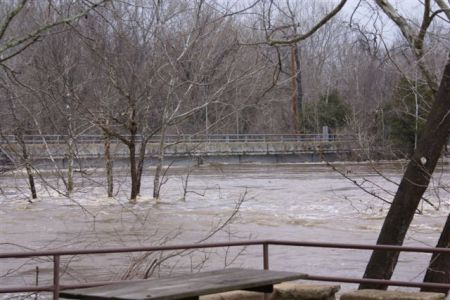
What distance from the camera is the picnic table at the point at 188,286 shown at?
4.94 meters

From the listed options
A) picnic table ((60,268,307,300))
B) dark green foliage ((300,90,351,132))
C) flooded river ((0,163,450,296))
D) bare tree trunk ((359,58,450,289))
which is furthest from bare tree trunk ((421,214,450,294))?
dark green foliage ((300,90,351,132))

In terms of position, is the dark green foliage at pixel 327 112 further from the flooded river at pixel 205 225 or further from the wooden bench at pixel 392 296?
the wooden bench at pixel 392 296

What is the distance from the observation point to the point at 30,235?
Answer: 68.3 feet

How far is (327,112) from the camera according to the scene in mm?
71312

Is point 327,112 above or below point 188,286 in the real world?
above

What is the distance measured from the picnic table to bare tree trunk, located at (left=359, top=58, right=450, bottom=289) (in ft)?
10.1

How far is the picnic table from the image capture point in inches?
194

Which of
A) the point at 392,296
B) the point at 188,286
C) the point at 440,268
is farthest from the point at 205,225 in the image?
the point at 188,286

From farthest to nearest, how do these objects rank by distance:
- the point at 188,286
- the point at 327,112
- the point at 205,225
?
1. the point at 327,112
2. the point at 205,225
3. the point at 188,286

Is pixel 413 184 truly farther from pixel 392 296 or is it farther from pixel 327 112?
pixel 327 112

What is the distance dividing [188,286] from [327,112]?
66772 millimetres

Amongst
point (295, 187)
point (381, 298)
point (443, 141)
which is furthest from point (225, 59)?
point (381, 298)

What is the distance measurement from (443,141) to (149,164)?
156 ft

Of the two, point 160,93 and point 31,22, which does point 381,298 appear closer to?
point 31,22
